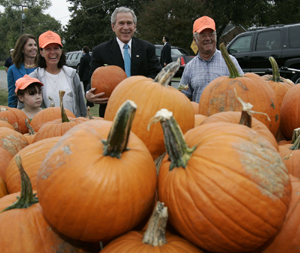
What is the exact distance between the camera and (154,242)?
Result: 1.28 m

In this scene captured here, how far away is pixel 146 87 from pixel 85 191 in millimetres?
799

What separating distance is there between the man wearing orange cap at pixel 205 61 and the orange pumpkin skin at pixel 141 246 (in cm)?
324

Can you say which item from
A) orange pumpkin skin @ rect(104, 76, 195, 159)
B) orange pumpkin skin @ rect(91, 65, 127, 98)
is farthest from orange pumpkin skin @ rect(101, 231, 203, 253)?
orange pumpkin skin @ rect(91, 65, 127, 98)

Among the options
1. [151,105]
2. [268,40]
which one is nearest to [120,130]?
[151,105]

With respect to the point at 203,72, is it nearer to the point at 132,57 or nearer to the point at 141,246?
the point at 132,57

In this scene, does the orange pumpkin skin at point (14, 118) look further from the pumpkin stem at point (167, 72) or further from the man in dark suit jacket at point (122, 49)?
the pumpkin stem at point (167, 72)

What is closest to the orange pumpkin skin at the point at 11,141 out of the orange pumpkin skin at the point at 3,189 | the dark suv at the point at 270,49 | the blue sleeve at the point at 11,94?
the orange pumpkin skin at the point at 3,189

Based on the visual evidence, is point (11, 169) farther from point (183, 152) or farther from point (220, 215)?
point (220, 215)

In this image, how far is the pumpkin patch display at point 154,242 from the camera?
4.06 feet

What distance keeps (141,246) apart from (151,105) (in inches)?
31.5

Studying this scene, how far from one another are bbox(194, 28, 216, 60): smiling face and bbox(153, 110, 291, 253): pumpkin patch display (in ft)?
10.9

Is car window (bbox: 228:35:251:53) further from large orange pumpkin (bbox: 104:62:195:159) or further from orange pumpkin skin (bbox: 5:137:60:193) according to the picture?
orange pumpkin skin (bbox: 5:137:60:193)

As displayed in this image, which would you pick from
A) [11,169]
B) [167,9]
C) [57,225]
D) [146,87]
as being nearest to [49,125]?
[11,169]

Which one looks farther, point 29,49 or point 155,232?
point 29,49
